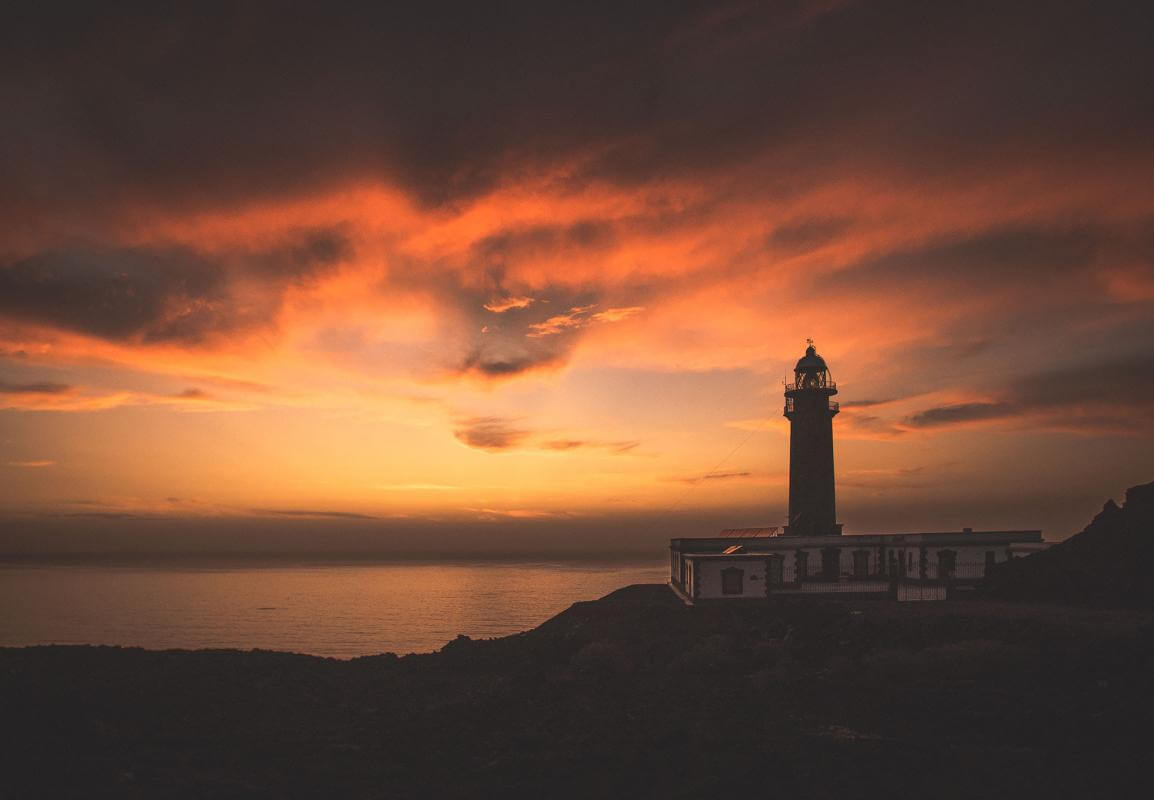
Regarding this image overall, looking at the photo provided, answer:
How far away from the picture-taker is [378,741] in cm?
2061

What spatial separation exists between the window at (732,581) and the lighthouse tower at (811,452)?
1111 cm

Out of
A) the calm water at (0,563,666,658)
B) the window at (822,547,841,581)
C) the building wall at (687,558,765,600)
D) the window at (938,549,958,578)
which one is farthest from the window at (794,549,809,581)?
the calm water at (0,563,666,658)

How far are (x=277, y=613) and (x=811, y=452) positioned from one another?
252 feet

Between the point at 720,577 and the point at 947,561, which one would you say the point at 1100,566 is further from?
the point at 720,577

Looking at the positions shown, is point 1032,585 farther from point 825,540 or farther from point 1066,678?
point 1066,678

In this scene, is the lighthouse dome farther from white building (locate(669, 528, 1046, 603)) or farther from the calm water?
the calm water

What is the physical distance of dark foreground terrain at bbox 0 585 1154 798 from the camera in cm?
1546

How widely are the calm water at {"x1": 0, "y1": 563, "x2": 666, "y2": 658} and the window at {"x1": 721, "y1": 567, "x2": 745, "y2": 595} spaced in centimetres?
3607

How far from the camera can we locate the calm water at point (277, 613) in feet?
232

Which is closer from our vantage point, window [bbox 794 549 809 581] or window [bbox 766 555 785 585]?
window [bbox 766 555 785 585]

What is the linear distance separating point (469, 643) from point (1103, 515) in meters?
32.3

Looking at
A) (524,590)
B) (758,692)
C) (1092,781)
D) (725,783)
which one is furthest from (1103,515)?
(524,590)

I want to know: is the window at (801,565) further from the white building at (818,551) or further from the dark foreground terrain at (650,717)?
the dark foreground terrain at (650,717)

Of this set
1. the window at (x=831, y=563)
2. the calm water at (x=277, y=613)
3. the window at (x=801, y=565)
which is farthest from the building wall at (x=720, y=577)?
the calm water at (x=277, y=613)
